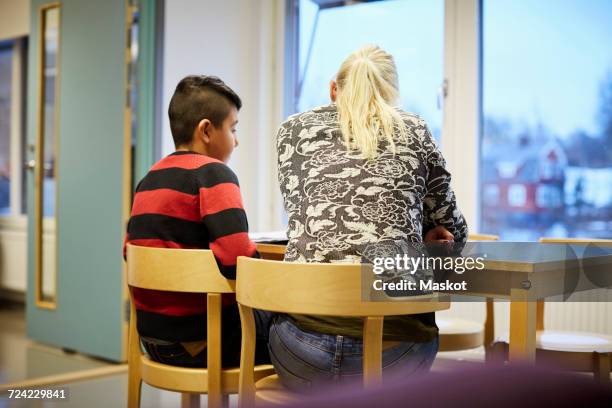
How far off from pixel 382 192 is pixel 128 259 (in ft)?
2.23

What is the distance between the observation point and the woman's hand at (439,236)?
1.81 meters

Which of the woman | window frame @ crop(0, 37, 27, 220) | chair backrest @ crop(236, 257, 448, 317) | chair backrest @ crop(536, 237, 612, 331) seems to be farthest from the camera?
window frame @ crop(0, 37, 27, 220)

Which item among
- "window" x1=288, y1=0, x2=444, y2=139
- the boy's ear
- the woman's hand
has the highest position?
"window" x1=288, y1=0, x2=444, y2=139

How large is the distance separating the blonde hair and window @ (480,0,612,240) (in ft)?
6.27

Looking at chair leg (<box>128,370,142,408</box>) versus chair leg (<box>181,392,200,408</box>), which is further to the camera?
chair leg (<box>181,392,200,408</box>)

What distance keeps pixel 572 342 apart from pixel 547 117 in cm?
155

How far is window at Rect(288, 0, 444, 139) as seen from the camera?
388 cm

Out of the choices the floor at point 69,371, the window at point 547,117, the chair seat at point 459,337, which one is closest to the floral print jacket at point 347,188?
the chair seat at point 459,337

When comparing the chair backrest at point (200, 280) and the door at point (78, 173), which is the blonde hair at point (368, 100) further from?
the door at point (78, 173)

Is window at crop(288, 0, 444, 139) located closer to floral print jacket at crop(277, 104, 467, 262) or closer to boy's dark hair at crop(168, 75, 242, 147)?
boy's dark hair at crop(168, 75, 242, 147)

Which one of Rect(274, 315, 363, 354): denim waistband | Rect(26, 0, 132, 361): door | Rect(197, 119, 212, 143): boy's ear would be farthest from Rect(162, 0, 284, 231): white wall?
Rect(274, 315, 363, 354): denim waistband

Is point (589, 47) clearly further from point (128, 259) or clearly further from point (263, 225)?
point (128, 259)

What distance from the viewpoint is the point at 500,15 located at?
3660mm

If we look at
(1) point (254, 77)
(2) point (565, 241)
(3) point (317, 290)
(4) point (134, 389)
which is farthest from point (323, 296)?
(1) point (254, 77)
